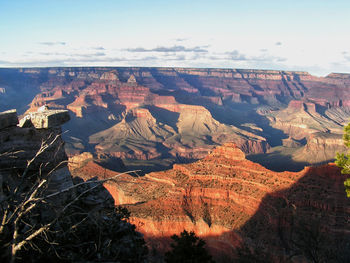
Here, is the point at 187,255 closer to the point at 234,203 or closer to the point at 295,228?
the point at 295,228

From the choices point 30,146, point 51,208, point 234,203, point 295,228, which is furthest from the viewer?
point 234,203

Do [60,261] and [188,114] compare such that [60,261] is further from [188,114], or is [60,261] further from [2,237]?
[188,114]

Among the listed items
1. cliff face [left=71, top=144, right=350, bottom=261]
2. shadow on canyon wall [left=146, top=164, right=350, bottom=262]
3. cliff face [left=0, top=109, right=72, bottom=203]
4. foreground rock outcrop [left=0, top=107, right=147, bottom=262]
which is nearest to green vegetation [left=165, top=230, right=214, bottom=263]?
foreground rock outcrop [left=0, top=107, right=147, bottom=262]

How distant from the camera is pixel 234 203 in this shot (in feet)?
109

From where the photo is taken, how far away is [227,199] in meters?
33.8

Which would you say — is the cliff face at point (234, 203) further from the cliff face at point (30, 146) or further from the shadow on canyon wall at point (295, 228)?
the cliff face at point (30, 146)

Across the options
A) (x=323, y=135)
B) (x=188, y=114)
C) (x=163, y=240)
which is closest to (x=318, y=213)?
→ (x=163, y=240)

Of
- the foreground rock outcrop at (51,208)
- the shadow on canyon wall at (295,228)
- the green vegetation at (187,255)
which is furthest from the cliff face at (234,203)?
the green vegetation at (187,255)

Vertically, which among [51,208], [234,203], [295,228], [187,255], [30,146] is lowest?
[234,203]

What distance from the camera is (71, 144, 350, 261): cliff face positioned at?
27.4 m

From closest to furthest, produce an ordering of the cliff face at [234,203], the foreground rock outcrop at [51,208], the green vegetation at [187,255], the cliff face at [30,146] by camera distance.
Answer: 1. the foreground rock outcrop at [51,208]
2. the green vegetation at [187,255]
3. the cliff face at [30,146]
4. the cliff face at [234,203]

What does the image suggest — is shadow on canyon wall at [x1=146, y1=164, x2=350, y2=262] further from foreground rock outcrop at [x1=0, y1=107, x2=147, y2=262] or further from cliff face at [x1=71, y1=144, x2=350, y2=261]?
foreground rock outcrop at [x1=0, y1=107, x2=147, y2=262]

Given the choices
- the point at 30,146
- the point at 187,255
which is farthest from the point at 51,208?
the point at 187,255

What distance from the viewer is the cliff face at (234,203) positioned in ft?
90.0
